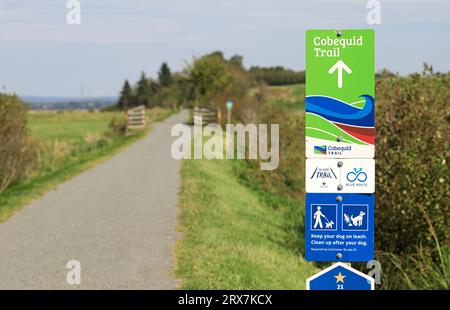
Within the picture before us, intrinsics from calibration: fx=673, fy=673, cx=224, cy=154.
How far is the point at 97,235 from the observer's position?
931cm

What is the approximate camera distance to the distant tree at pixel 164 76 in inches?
3406

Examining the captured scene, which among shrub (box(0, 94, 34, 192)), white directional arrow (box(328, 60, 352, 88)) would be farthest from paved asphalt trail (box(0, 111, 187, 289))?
white directional arrow (box(328, 60, 352, 88))

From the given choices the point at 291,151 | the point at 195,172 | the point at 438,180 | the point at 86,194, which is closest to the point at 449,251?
the point at 438,180

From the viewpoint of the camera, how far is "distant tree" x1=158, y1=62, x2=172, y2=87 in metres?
86.5

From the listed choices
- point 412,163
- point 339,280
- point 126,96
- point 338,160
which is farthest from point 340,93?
point 126,96

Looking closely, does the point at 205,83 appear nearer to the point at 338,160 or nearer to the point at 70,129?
the point at 70,129

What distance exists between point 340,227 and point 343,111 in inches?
27.8

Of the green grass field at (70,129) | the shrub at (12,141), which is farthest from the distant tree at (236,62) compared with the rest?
the shrub at (12,141)

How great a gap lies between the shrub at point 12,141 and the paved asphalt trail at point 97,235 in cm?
179

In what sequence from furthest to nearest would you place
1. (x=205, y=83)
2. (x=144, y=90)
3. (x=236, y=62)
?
(x=144, y=90) → (x=236, y=62) → (x=205, y=83)

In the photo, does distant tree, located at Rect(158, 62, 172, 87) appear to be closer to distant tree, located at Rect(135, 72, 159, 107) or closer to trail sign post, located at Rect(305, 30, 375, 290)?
distant tree, located at Rect(135, 72, 159, 107)

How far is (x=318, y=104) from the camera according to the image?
4035 millimetres
